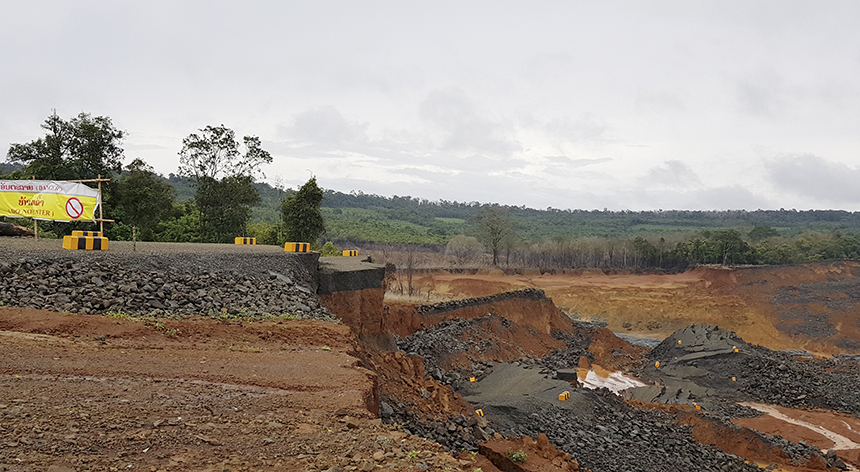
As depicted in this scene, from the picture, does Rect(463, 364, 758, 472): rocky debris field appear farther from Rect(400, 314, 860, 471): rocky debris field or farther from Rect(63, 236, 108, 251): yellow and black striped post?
Rect(63, 236, 108, 251): yellow and black striped post

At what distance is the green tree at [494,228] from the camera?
2598 inches

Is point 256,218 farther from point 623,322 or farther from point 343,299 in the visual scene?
point 343,299

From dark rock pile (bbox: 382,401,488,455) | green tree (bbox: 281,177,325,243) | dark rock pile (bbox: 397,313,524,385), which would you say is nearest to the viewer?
dark rock pile (bbox: 382,401,488,455)

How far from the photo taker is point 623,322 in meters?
45.8

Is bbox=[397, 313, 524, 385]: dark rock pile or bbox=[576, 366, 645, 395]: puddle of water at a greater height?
bbox=[397, 313, 524, 385]: dark rock pile

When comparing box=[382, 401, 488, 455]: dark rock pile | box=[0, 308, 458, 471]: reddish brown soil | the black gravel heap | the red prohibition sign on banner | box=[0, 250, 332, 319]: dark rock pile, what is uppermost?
the red prohibition sign on banner

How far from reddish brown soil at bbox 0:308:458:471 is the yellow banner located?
636 centimetres

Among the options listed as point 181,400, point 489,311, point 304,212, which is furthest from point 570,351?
point 181,400

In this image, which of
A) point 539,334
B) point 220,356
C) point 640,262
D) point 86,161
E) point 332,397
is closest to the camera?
point 332,397

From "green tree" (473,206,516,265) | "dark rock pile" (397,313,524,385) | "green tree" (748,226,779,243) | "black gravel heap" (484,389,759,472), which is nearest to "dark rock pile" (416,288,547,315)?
"dark rock pile" (397,313,524,385)

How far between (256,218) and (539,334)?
43.7 meters

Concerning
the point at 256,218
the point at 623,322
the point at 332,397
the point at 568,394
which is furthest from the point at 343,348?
the point at 256,218

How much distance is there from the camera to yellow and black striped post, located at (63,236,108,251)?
493 inches

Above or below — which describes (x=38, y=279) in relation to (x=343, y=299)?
above
